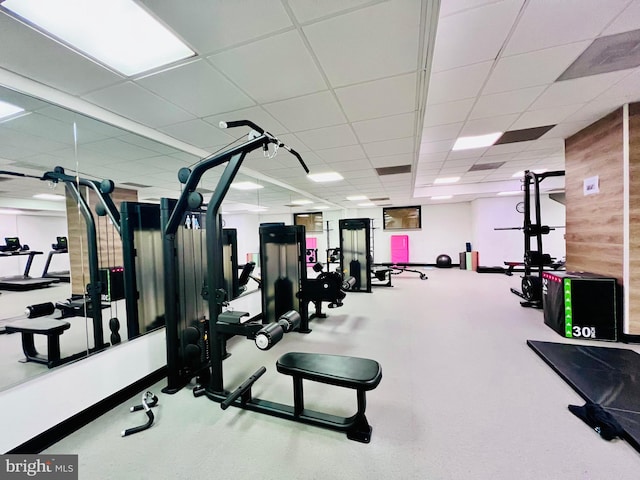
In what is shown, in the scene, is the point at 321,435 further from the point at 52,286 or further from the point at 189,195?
the point at 52,286

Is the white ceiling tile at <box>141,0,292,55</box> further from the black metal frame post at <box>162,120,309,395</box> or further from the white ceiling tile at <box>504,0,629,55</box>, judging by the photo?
the white ceiling tile at <box>504,0,629,55</box>

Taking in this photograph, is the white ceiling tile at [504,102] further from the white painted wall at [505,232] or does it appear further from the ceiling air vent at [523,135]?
the white painted wall at [505,232]

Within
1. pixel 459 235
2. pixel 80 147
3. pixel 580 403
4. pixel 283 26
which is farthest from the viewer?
pixel 459 235

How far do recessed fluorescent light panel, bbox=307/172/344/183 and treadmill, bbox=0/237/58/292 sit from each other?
446cm

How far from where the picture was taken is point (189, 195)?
2.21 meters

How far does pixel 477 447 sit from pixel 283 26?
9.92 feet

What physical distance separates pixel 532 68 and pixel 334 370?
312cm

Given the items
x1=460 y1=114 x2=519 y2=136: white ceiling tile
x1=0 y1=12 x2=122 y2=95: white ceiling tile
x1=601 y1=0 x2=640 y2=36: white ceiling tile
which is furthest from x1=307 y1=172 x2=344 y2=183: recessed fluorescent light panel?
x1=601 y1=0 x2=640 y2=36: white ceiling tile

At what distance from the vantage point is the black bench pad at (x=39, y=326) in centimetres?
187

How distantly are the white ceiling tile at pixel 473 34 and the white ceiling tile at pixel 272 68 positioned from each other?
38.4 inches

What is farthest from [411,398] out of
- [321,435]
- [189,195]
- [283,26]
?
[283,26]

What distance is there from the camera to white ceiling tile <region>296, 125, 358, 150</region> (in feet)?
10.9

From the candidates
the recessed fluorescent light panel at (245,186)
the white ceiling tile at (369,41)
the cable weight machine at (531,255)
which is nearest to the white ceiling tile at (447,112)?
the white ceiling tile at (369,41)

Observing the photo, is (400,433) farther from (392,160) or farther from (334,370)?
(392,160)
